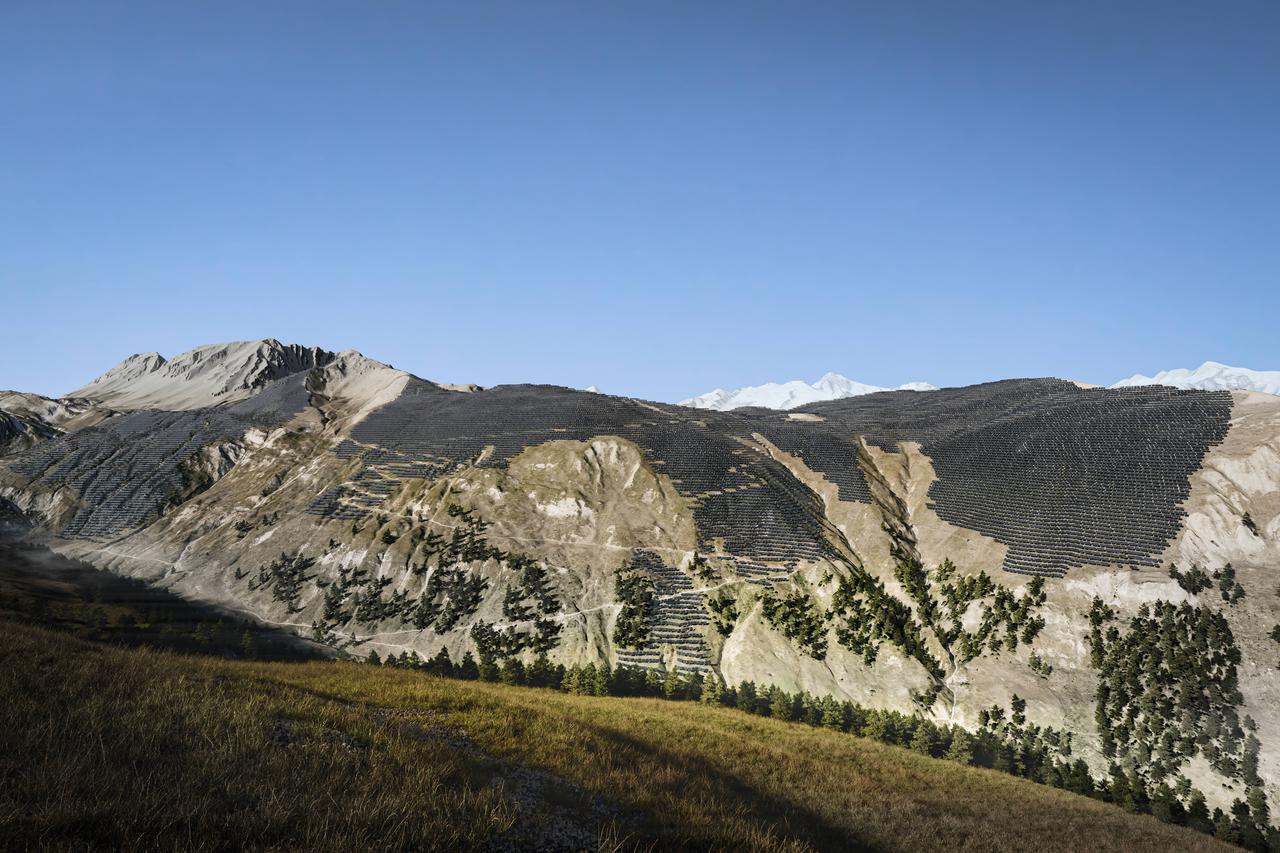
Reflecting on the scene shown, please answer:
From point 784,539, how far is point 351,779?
60.6 m

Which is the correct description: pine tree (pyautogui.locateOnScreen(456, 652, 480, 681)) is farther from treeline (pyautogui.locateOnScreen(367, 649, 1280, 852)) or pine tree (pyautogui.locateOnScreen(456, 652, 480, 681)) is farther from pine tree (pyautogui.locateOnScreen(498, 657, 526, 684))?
pine tree (pyautogui.locateOnScreen(498, 657, 526, 684))

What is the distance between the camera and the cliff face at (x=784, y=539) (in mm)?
47250

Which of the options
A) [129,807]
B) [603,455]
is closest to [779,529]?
[603,455]

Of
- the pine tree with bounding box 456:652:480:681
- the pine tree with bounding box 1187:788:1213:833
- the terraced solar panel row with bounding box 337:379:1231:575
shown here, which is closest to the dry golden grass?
the pine tree with bounding box 1187:788:1213:833

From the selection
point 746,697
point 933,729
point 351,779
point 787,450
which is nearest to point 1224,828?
point 933,729

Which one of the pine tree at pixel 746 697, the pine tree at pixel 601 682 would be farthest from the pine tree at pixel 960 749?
the pine tree at pixel 601 682

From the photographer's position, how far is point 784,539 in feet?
218

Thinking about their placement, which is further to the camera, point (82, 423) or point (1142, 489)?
point (82, 423)

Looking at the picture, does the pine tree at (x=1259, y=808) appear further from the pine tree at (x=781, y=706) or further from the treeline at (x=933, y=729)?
the pine tree at (x=781, y=706)

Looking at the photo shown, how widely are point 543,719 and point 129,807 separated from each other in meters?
13.9

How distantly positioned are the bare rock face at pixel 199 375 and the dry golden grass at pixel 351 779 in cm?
14080

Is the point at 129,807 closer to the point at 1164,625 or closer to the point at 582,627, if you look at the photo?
the point at 582,627

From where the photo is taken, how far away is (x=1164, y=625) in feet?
152

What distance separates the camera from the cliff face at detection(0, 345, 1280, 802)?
47.2 meters
